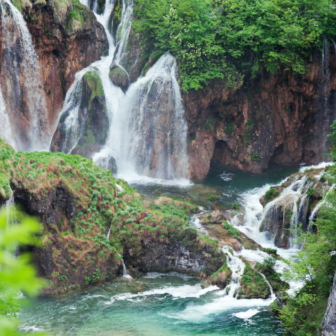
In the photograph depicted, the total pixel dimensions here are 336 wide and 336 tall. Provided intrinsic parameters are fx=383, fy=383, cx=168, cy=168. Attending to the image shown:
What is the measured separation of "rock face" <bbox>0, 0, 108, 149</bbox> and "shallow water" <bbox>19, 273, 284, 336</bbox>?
16.8 m

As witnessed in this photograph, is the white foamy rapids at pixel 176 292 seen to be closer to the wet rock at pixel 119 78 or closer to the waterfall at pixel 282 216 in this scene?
Result: the waterfall at pixel 282 216

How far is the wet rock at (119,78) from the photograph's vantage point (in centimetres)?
3000

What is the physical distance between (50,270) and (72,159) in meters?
5.90

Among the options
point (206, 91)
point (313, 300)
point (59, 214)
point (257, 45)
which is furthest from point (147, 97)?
point (313, 300)

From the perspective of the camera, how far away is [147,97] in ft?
96.3

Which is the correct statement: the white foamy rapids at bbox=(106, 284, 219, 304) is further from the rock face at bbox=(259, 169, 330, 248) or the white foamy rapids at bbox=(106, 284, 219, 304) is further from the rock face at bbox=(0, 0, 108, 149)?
the rock face at bbox=(0, 0, 108, 149)

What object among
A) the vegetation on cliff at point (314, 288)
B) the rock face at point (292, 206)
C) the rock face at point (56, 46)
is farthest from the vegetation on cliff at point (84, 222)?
the rock face at point (56, 46)

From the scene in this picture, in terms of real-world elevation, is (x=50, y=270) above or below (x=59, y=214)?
below

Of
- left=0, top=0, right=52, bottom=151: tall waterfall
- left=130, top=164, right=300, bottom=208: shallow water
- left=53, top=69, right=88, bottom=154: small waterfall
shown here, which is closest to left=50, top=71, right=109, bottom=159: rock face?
left=53, top=69, right=88, bottom=154: small waterfall

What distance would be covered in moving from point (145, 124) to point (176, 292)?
1586cm

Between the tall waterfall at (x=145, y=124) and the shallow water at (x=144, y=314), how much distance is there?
13.4 metres

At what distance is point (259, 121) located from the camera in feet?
101

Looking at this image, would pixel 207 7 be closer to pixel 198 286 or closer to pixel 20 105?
pixel 20 105

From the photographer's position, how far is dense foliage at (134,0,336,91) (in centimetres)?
2659
